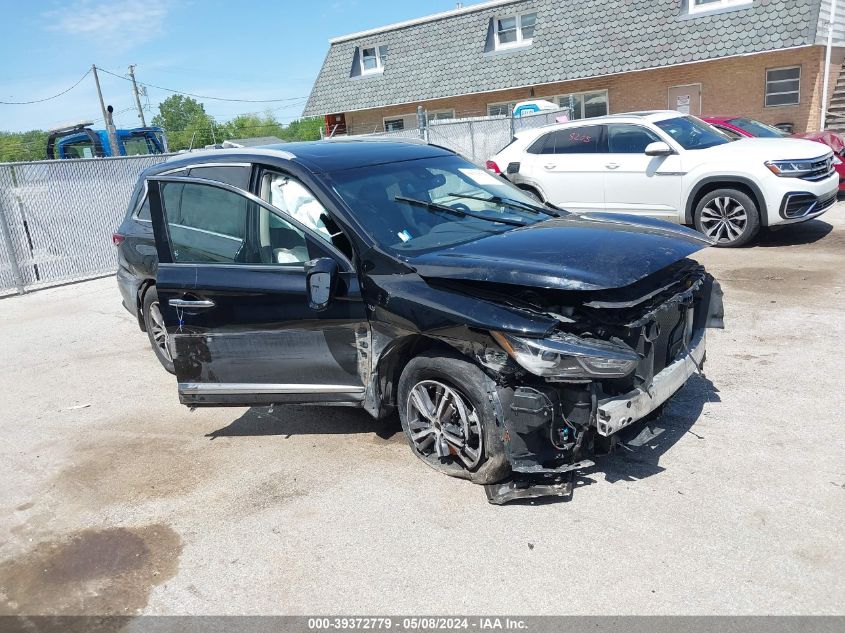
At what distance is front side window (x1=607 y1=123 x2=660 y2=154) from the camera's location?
1007 cm

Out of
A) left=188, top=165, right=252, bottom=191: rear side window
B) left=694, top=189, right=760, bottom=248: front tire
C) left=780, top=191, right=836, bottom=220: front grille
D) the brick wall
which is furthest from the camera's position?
the brick wall

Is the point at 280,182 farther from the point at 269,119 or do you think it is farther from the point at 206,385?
the point at 269,119

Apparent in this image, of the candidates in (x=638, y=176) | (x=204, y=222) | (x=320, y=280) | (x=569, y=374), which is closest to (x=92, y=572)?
Result: (x=320, y=280)

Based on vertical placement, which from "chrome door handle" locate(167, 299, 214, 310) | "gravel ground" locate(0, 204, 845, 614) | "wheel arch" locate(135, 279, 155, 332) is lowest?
"gravel ground" locate(0, 204, 845, 614)

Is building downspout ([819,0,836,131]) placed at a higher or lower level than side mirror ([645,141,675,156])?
higher

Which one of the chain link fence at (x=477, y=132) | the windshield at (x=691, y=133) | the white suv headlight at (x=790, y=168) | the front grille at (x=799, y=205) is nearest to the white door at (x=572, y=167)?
the windshield at (x=691, y=133)

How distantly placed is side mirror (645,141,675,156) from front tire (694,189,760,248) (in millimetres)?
795

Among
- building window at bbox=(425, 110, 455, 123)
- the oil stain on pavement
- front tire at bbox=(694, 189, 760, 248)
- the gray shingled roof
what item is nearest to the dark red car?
front tire at bbox=(694, 189, 760, 248)

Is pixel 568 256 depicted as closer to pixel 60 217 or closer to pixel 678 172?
pixel 678 172

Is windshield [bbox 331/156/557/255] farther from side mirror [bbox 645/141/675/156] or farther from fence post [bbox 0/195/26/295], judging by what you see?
fence post [bbox 0/195/26/295]

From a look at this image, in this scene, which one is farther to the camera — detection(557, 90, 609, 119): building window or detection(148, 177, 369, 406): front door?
detection(557, 90, 609, 119): building window

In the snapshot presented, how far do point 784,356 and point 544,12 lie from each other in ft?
67.1

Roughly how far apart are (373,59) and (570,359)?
2707 centimetres

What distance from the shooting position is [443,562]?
3.36 metres
